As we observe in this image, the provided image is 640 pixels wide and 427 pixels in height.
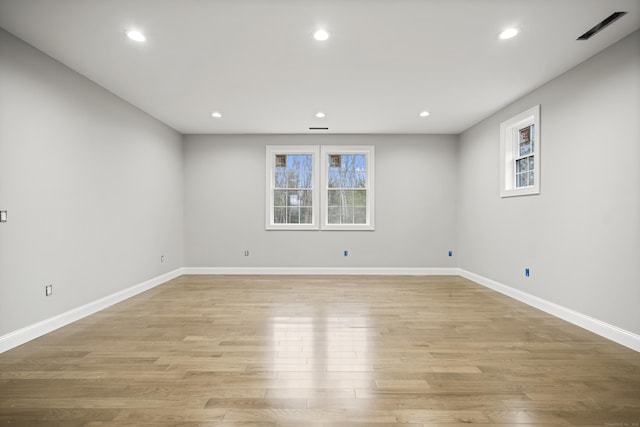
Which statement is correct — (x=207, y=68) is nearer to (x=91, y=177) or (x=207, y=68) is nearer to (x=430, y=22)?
(x=91, y=177)

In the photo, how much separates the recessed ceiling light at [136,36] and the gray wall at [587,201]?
430 centimetres

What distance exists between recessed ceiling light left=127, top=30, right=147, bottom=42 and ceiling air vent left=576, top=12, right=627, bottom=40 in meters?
3.87

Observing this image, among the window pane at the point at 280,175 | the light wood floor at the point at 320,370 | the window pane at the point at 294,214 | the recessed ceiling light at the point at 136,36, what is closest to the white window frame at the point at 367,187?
the window pane at the point at 294,214

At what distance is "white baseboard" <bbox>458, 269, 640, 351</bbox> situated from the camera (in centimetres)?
276

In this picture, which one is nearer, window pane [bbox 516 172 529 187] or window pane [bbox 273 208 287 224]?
window pane [bbox 516 172 529 187]

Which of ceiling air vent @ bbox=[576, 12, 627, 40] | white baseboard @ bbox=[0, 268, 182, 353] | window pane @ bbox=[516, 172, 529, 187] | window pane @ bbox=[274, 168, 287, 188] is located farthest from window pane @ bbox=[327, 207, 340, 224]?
ceiling air vent @ bbox=[576, 12, 627, 40]

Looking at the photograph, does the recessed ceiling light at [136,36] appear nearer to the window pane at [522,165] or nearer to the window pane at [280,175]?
the window pane at [280,175]

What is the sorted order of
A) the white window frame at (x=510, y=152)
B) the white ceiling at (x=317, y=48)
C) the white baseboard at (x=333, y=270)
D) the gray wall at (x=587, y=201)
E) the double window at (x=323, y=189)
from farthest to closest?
the double window at (x=323, y=189) → the white baseboard at (x=333, y=270) → the white window frame at (x=510, y=152) → the gray wall at (x=587, y=201) → the white ceiling at (x=317, y=48)

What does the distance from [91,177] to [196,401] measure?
10.3 feet

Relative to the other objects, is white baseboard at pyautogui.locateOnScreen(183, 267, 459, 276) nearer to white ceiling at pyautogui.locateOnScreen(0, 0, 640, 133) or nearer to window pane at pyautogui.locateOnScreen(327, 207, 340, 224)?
window pane at pyautogui.locateOnScreen(327, 207, 340, 224)

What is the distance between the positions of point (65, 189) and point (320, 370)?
10.6ft

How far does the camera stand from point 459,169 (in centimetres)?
623

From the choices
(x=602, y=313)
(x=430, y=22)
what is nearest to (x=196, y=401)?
(x=430, y=22)

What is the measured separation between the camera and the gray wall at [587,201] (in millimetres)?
2814
